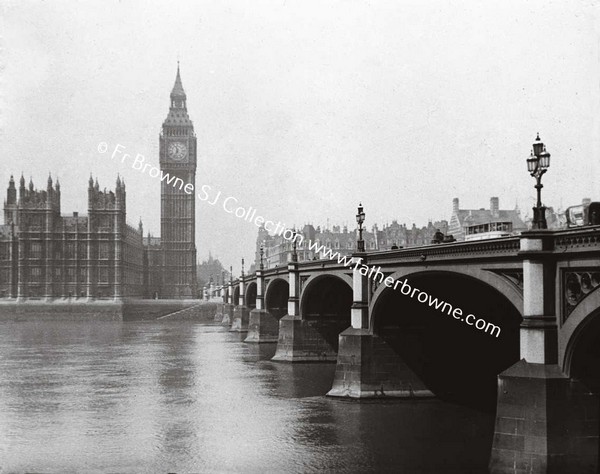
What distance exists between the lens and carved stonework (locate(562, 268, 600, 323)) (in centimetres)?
1858

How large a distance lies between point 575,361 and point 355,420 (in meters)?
12.0

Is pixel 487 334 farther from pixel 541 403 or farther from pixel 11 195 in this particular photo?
pixel 11 195

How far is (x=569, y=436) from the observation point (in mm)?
19359

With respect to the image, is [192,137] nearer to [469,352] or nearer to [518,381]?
[469,352]

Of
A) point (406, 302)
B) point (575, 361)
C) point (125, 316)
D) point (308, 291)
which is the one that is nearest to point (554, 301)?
point (575, 361)

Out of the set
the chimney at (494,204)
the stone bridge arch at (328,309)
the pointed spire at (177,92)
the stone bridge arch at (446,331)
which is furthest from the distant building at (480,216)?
the stone bridge arch at (446,331)

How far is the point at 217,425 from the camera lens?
99.8 ft

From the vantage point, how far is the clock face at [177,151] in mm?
165875

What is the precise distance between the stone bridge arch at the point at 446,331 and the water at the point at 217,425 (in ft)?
6.65

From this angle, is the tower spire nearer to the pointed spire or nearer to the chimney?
the pointed spire

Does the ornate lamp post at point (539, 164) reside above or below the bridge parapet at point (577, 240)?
above

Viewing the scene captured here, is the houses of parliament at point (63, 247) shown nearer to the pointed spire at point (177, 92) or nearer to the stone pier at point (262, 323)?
the pointed spire at point (177, 92)

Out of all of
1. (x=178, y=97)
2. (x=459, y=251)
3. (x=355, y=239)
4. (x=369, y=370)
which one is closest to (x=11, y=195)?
(x=178, y=97)

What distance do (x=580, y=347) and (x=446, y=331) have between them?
16.2 metres
